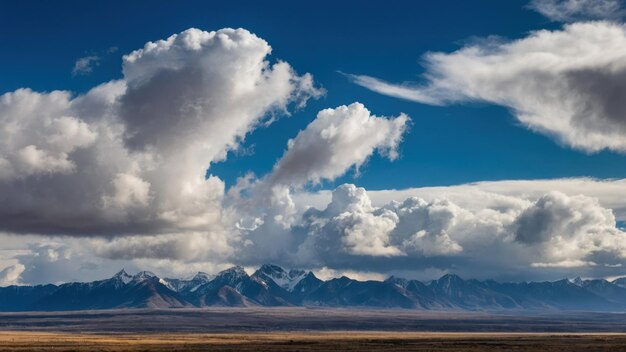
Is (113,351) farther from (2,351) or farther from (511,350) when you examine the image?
(511,350)

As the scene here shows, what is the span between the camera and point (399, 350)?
162m

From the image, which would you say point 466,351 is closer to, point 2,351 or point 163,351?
point 163,351

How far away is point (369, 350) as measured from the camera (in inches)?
6417

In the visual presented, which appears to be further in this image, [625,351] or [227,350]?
[227,350]

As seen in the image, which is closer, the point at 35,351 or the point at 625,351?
the point at 625,351

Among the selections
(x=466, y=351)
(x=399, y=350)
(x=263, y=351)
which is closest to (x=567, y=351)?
(x=466, y=351)

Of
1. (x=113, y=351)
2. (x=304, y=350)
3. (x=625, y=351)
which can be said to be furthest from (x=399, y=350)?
(x=113, y=351)

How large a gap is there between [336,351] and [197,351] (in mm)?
30825

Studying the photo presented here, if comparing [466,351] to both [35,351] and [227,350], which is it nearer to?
[227,350]

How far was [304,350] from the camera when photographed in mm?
163625

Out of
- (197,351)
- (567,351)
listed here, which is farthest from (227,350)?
(567,351)

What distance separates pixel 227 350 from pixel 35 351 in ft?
144

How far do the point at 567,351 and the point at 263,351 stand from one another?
66882 millimetres

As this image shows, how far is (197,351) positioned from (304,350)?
24.1 m
